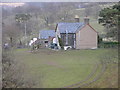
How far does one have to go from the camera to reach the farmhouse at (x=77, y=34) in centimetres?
286

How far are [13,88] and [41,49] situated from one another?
55cm

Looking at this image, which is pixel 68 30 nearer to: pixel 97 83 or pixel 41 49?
pixel 41 49

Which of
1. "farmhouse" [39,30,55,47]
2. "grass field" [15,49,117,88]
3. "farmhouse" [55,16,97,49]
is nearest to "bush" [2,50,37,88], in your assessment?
"grass field" [15,49,117,88]

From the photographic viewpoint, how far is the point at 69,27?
9.44ft

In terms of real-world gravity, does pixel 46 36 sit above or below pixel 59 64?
above

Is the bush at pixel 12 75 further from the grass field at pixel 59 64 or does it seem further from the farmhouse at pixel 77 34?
the farmhouse at pixel 77 34

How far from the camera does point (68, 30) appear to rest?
287 cm

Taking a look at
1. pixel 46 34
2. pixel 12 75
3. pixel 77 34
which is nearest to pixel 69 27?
pixel 77 34

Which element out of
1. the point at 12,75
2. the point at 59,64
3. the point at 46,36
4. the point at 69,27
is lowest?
the point at 12,75

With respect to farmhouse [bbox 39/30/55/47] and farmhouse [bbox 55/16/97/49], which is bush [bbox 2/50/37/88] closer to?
farmhouse [bbox 39/30/55/47]

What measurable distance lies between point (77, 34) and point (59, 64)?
40 cm

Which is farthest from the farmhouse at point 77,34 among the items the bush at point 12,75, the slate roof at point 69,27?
the bush at point 12,75

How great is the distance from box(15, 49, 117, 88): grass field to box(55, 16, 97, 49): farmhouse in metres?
0.09

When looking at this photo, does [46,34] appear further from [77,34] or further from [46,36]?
[77,34]
